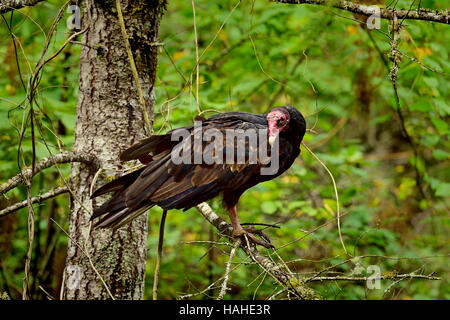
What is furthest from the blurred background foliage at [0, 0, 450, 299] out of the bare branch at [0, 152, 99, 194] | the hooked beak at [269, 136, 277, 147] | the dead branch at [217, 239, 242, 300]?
the hooked beak at [269, 136, 277, 147]

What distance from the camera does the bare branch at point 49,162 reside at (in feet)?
7.25

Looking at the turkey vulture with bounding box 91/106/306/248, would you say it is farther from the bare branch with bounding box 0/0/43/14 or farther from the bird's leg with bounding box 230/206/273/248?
the bare branch with bounding box 0/0/43/14

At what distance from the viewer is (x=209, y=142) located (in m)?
2.51

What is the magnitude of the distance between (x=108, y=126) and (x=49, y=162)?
416mm

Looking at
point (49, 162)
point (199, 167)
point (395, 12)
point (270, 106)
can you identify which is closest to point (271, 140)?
point (199, 167)

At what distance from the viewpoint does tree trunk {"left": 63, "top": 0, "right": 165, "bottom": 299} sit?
257 centimetres

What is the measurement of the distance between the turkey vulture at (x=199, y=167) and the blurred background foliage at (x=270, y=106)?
25.4 inches

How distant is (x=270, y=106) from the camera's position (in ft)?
15.8

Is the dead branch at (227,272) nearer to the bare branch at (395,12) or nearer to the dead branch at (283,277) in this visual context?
the dead branch at (283,277)

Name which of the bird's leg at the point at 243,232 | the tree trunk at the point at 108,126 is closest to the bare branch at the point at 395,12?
the tree trunk at the point at 108,126

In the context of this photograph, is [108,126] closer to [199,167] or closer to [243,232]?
[199,167]

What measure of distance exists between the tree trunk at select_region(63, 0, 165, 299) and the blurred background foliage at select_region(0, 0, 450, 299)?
1.54ft

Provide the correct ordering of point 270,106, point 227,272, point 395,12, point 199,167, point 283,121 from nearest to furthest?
point 227,272
point 395,12
point 199,167
point 283,121
point 270,106
